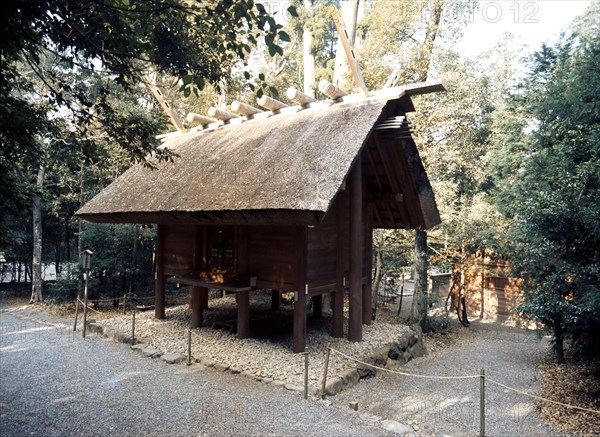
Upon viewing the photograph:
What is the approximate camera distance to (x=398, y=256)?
1579 cm

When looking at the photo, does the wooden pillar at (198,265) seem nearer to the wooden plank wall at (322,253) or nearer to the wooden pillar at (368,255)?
the wooden plank wall at (322,253)

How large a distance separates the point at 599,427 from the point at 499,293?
12507 mm

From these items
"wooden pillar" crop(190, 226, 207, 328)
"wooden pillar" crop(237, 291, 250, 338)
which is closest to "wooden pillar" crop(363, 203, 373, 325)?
"wooden pillar" crop(237, 291, 250, 338)

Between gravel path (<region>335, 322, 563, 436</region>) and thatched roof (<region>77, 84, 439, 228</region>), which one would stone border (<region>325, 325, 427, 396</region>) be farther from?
thatched roof (<region>77, 84, 439, 228</region>)

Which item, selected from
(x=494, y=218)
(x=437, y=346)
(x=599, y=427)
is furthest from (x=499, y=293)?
(x=599, y=427)

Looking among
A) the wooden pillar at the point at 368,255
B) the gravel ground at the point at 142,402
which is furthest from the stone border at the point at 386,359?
the wooden pillar at the point at 368,255

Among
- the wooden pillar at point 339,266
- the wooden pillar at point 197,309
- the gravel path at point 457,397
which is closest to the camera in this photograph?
the gravel path at point 457,397

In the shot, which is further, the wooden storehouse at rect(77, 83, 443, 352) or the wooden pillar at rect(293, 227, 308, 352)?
the wooden pillar at rect(293, 227, 308, 352)

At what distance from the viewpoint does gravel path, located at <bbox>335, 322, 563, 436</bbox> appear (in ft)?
19.5

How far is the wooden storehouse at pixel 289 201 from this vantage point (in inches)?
287

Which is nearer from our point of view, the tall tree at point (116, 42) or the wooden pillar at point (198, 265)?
the tall tree at point (116, 42)

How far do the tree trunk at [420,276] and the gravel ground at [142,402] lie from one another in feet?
28.0

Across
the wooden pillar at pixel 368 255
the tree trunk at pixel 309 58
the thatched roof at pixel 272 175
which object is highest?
the tree trunk at pixel 309 58

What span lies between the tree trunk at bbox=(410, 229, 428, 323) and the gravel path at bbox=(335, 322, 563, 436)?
2434mm
